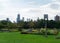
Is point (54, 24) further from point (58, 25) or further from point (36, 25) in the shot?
point (36, 25)

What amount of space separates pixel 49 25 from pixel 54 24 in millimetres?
3682

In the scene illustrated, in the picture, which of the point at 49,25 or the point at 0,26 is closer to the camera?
the point at 0,26

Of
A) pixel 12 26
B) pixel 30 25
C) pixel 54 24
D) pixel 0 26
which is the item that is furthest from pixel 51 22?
pixel 0 26

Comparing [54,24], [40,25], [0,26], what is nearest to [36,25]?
[40,25]

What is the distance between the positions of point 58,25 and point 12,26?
62.7 feet

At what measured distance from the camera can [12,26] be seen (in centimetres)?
7350

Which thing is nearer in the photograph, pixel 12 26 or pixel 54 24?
pixel 12 26

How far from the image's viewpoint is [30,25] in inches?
3054

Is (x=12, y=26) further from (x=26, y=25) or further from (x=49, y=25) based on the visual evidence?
(x=49, y=25)

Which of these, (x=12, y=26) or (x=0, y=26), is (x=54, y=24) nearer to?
(x=12, y=26)

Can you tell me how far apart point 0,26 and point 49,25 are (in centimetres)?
2061

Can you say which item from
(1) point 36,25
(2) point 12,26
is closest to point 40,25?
(1) point 36,25

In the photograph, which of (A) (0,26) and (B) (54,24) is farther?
(B) (54,24)

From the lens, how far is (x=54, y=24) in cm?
8038
